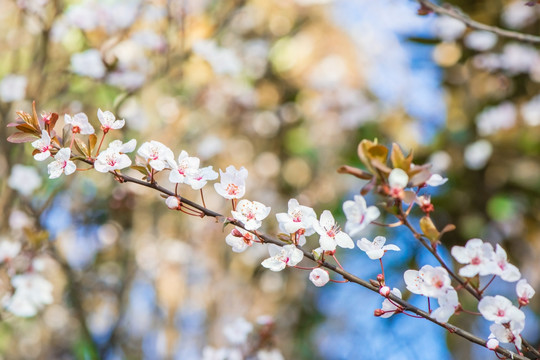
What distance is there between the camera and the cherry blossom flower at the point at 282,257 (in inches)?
24.5

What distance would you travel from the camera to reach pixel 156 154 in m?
0.65

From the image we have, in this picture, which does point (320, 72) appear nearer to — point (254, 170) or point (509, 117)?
point (254, 170)

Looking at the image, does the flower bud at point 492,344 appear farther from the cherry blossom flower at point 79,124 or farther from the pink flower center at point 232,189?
the cherry blossom flower at point 79,124

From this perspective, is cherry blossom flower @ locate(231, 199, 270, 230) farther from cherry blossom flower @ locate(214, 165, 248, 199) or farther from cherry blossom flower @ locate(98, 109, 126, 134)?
cherry blossom flower @ locate(98, 109, 126, 134)

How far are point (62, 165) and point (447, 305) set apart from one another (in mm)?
515

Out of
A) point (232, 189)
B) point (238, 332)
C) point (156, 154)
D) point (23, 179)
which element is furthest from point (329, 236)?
point (23, 179)

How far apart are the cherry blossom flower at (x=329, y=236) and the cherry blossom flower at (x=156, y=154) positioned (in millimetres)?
212

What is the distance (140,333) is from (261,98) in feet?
4.61

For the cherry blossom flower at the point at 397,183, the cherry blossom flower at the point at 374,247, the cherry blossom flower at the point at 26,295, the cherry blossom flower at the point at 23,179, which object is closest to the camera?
the cherry blossom flower at the point at 397,183

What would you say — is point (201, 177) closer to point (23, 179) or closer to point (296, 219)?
point (296, 219)

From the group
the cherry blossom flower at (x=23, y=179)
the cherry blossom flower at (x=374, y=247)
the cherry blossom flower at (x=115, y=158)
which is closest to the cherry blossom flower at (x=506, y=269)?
the cherry blossom flower at (x=374, y=247)

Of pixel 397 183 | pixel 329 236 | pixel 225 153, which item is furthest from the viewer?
pixel 225 153

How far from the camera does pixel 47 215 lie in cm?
140

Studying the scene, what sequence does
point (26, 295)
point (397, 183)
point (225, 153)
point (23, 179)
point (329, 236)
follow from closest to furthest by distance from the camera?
point (397, 183) → point (329, 236) → point (26, 295) → point (23, 179) → point (225, 153)
